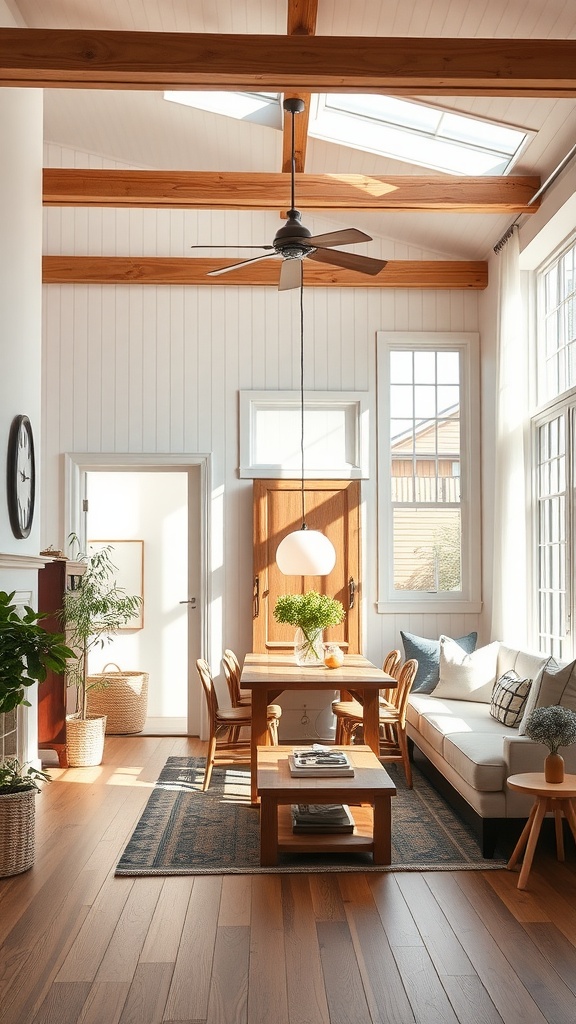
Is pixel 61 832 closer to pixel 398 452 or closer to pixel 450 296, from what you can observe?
pixel 398 452

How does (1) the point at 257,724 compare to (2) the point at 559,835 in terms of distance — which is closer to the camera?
(2) the point at 559,835

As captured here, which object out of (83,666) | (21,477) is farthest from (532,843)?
(83,666)

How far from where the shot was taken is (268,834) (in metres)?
4.33

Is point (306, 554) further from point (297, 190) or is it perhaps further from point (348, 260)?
point (297, 190)

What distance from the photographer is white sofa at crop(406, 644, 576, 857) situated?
4.54 meters

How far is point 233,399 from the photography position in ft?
25.7

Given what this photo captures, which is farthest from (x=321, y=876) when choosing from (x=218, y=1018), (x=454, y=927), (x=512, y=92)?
(x=512, y=92)

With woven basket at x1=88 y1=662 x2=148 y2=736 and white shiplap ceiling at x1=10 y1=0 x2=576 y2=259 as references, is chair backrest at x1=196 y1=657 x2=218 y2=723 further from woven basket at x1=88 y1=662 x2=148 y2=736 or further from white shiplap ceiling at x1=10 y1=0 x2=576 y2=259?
white shiplap ceiling at x1=10 y1=0 x2=576 y2=259

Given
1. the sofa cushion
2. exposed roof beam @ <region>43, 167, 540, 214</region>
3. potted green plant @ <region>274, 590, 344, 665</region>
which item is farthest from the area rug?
exposed roof beam @ <region>43, 167, 540, 214</region>

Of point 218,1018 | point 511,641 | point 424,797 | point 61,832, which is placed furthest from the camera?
point 511,641

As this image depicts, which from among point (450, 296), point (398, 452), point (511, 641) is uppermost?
point (450, 296)

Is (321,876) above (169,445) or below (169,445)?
below

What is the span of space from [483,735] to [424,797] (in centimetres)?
72

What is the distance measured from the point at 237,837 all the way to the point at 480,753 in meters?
1.30
